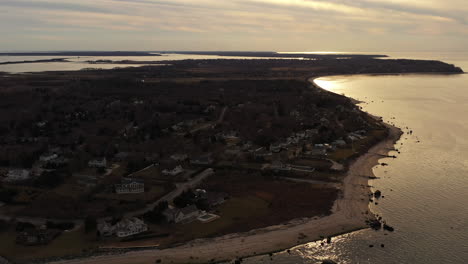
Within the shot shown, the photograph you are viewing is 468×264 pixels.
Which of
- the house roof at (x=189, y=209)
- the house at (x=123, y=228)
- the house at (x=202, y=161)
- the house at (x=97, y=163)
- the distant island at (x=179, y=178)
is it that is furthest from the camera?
the house at (x=202, y=161)

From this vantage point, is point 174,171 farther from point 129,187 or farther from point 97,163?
point 97,163

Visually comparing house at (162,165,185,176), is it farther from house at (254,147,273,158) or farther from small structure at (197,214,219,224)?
small structure at (197,214,219,224)

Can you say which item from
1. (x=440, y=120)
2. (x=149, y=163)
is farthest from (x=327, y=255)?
(x=440, y=120)

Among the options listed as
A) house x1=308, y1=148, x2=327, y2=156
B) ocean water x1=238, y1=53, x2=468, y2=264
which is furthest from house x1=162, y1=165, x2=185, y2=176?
ocean water x1=238, y1=53, x2=468, y2=264

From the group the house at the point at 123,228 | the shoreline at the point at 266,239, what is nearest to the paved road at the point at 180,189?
the house at the point at 123,228

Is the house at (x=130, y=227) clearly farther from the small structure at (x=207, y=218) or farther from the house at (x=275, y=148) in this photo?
the house at (x=275, y=148)

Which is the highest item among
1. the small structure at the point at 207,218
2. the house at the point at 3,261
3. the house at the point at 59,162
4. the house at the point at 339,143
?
the house at the point at 339,143

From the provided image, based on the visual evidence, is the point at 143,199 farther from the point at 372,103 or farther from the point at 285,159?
the point at 372,103
